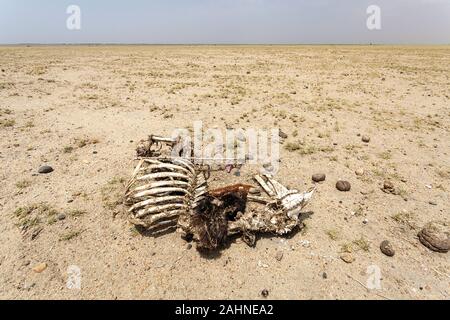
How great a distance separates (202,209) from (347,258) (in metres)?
2.04

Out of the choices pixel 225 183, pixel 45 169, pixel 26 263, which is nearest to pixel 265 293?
pixel 225 183

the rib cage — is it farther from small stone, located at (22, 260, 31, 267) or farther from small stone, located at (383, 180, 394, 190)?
small stone, located at (383, 180, 394, 190)

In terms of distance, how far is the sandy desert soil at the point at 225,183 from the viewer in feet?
11.2

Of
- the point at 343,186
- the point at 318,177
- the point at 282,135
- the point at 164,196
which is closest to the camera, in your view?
the point at 164,196

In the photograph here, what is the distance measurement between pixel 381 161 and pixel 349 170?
102 centimetres

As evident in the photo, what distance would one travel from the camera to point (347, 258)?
3730mm

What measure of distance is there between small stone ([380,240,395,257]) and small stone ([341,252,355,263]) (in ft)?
1.57

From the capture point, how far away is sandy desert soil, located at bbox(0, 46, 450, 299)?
3418 mm

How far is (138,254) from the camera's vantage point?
3814 millimetres

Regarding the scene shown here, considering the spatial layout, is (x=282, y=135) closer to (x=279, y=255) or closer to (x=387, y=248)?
(x=387, y=248)

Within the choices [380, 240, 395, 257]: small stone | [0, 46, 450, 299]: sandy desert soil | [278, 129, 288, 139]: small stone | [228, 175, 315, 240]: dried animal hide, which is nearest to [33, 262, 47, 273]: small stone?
[0, 46, 450, 299]: sandy desert soil

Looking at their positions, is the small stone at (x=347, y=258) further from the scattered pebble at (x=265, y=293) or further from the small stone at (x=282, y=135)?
the small stone at (x=282, y=135)

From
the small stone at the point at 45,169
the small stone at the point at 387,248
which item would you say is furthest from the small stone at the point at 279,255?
the small stone at the point at 45,169
